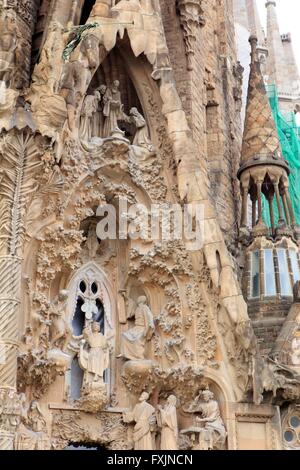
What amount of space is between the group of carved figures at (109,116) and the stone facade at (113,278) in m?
0.02

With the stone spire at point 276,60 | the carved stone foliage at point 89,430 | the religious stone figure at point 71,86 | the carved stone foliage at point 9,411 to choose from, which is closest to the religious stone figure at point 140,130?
the religious stone figure at point 71,86

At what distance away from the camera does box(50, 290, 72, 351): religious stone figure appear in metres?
8.44

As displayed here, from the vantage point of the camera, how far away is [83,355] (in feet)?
28.3

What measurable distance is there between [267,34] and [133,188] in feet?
67.5

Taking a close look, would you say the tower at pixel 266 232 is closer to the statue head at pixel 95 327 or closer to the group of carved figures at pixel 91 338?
the group of carved figures at pixel 91 338

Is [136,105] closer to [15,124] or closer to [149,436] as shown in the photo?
[15,124]

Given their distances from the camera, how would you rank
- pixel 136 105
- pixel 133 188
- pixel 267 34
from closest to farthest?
pixel 133 188 < pixel 136 105 < pixel 267 34

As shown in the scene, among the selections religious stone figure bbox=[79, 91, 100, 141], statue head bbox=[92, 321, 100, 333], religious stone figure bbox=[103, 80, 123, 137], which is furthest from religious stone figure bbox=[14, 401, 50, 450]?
religious stone figure bbox=[103, 80, 123, 137]

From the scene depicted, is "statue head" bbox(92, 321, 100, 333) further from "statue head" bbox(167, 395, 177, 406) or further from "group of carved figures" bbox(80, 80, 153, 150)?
"group of carved figures" bbox(80, 80, 153, 150)

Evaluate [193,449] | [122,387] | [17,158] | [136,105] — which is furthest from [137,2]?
[193,449]

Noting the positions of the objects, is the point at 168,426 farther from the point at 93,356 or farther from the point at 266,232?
the point at 266,232

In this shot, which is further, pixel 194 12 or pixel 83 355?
pixel 194 12

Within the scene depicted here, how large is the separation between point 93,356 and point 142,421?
91cm

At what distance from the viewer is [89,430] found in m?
8.52
